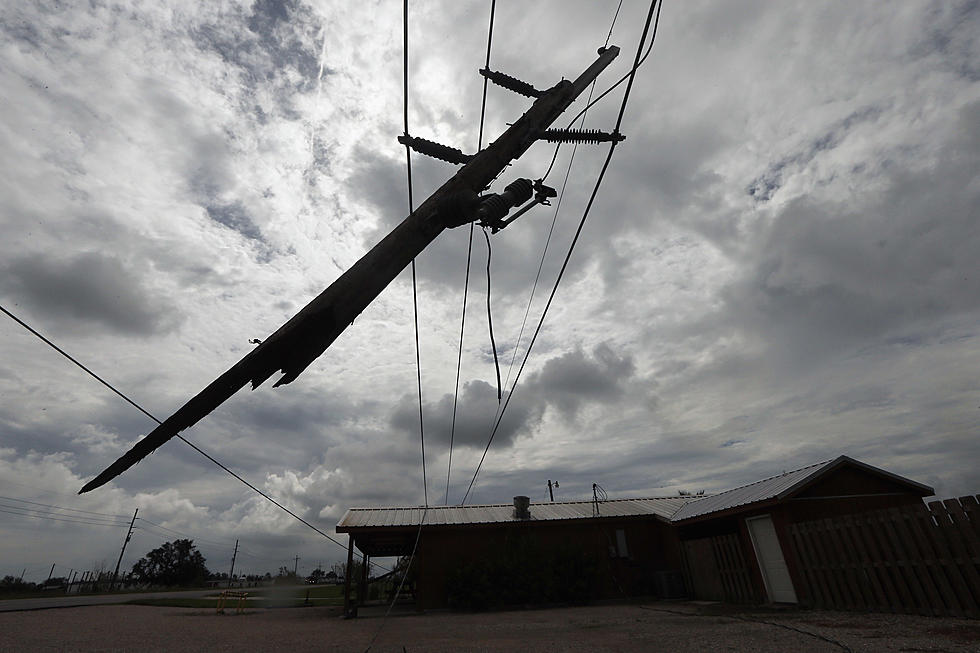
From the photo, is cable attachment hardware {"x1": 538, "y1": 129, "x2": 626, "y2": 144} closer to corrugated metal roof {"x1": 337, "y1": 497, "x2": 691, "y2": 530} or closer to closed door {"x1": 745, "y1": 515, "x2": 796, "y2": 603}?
closed door {"x1": 745, "y1": 515, "x2": 796, "y2": 603}

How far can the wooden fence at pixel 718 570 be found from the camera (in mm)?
12688

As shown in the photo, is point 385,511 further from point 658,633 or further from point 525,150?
point 525,150

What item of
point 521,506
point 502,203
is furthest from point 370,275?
point 521,506

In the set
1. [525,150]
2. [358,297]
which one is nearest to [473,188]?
[525,150]

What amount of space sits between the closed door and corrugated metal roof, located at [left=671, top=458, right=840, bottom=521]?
69cm

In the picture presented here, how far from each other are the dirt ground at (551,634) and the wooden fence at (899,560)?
1.64ft

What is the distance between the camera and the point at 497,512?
20281mm

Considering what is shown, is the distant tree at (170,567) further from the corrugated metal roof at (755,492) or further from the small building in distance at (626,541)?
the corrugated metal roof at (755,492)

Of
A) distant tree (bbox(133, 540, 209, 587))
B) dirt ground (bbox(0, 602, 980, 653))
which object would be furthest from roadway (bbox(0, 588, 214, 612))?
Result: distant tree (bbox(133, 540, 209, 587))

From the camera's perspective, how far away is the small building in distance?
39.8 feet

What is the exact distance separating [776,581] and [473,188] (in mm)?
13178

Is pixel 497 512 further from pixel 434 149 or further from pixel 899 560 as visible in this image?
pixel 434 149

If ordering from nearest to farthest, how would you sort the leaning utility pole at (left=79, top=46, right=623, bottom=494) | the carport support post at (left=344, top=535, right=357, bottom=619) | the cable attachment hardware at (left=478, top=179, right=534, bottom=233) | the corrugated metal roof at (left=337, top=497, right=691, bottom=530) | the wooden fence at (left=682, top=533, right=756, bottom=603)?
the leaning utility pole at (left=79, top=46, right=623, bottom=494) → the cable attachment hardware at (left=478, top=179, right=534, bottom=233) → the wooden fence at (left=682, top=533, right=756, bottom=603) → the carport support post at (left=344, top=535, right=357, bottom=619) → the corrugated metal roof at (left=337, top=497, right=691, bottom=530)

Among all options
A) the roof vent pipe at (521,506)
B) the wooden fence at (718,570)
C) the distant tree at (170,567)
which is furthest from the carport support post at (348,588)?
the distant tree at (170,567)
